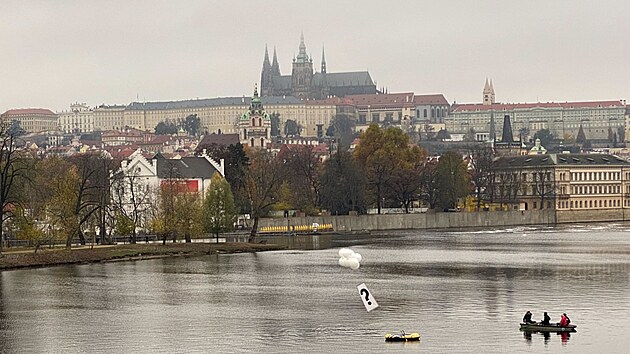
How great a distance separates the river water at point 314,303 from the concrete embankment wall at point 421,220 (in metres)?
36.3

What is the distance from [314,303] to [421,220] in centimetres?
7502

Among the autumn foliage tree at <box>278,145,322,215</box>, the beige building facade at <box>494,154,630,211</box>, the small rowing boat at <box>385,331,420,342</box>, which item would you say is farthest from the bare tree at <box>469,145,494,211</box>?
the small rowing boat at <box>385,331,420,342</box>

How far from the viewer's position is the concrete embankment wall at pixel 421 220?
120312mm

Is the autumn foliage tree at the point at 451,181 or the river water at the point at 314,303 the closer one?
the river water at the point at 314,303

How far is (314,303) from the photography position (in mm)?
53656

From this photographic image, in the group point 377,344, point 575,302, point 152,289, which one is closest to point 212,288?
point 152,289

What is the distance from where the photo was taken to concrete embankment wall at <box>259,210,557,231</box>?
120 meters

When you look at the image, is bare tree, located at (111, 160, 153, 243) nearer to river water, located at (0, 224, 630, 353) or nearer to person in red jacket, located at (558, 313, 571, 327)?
river water, located at (0, 224, 630, 353)

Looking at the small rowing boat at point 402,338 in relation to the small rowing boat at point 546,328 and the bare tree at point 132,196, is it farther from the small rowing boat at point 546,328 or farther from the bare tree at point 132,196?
the bare tree at point 132,196

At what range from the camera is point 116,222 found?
90.6 meters

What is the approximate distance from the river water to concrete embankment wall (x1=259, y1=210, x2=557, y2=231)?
119 feet

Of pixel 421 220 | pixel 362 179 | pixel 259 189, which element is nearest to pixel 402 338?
pixel 259 189

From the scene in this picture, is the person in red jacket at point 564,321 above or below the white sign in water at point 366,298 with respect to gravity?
below

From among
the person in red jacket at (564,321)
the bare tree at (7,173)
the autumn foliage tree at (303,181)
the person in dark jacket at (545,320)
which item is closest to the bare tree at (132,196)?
the bare tree at (7,173)
